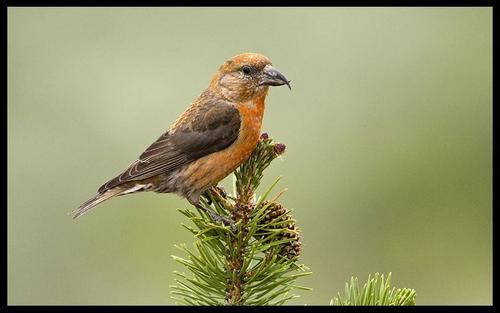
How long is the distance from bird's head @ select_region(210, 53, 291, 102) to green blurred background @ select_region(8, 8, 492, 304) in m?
1.73

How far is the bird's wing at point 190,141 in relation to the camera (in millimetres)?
5527

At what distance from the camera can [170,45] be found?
925 cm

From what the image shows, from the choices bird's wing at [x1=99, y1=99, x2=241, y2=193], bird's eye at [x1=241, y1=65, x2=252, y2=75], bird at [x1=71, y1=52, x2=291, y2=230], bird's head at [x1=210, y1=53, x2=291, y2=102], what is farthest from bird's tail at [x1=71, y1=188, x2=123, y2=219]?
bird's eye at [x1=241, y1=65, x2=252, y2=75]

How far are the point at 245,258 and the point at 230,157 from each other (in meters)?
1.41

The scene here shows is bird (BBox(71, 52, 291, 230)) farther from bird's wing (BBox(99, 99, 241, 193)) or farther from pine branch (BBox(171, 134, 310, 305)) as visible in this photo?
pine branch (BBox(171, 134, 310, 305))

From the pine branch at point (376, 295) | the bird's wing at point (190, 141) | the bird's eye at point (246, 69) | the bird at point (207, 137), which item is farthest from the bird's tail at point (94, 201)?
the pine branch at point (376, 295)

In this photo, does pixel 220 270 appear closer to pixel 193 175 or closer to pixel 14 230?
pixel 193 175

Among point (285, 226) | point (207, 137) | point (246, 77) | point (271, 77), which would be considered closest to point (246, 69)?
point (246, 77)

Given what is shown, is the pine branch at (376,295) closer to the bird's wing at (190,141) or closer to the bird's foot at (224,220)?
Answer: the bird's foot at (224,220)

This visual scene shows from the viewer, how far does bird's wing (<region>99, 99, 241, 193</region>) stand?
218 inches

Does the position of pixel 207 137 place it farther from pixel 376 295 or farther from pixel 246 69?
pixel 376 295

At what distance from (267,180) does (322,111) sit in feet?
3.70

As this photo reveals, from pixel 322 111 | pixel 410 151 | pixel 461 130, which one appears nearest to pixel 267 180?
pixel 322 111

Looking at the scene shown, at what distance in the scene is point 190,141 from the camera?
223 inches
